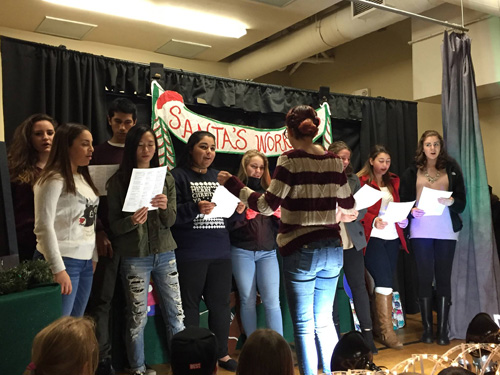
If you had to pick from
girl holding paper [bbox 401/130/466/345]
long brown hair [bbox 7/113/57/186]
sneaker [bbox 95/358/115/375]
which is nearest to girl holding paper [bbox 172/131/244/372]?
sneaker [bbox 95/358/115/375]

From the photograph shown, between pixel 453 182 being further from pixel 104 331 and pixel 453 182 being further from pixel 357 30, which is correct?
pixel 104 331

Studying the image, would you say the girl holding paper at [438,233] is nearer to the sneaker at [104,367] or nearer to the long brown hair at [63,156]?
the sneaker at [104,367]

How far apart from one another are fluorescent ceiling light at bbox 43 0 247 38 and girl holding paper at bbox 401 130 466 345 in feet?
8.64

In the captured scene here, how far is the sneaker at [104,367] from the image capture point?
292 centimetres

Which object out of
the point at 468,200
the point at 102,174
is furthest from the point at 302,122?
the point at 468,200

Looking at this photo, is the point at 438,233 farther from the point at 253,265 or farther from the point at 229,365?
the point at 229,365

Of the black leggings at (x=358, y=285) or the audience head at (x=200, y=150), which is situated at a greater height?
the audience head at (x=200, y=150)

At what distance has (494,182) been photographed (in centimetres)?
517

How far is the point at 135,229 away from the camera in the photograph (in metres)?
2.86

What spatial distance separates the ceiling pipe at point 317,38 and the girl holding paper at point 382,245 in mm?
1592

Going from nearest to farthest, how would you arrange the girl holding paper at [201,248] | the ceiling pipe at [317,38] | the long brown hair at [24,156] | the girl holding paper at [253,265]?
the long brown hair at [24,156] < the girl holding paper at [201,248] < the girl holding paper at [253,265] < the ceiling pipe at [317,38]

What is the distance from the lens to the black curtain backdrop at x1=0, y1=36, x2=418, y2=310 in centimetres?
309

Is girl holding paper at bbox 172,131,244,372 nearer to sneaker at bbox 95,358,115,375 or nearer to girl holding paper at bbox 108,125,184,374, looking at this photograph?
girl holding paper at bbox 108,125,184,374

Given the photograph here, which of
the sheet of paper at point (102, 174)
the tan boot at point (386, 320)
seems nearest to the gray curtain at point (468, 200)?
the tan boot at point (386, 320)
